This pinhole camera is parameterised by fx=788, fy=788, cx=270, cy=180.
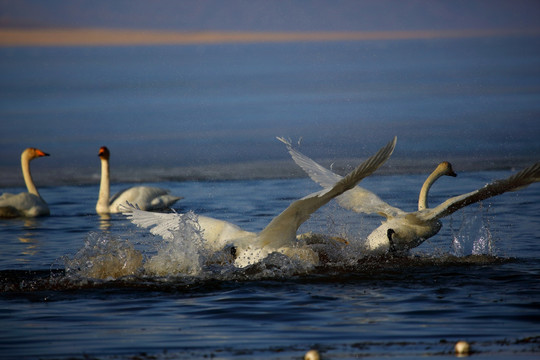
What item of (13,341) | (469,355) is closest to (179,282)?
(13,341)

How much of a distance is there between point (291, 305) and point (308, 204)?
1391 millimetres

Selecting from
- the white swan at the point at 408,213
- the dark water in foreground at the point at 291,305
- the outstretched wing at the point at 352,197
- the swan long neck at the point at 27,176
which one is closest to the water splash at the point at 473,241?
the dark water in foreground at the point at 291,305

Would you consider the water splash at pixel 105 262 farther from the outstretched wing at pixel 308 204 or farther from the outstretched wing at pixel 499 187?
the outstretched wing at pixel 499 187

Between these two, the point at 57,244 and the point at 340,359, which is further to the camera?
the point at 57,244

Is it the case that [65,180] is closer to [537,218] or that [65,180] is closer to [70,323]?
→ [537,218]

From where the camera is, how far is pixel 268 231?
8523 mm

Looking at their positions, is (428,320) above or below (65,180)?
below

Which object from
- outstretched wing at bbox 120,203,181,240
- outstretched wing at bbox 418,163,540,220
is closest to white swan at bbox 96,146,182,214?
outstretched wing at bbox 120,203,181,240

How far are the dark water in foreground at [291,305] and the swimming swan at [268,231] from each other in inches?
7.2

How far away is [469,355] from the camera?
5090mm

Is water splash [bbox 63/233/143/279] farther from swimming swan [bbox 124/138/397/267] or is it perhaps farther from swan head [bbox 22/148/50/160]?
swan head [bbox 22/148/50/160]

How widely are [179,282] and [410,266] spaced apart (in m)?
2.61

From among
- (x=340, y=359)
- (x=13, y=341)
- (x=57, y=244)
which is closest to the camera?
(x=340, y=359)

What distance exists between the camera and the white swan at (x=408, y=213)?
7910 millimetres
